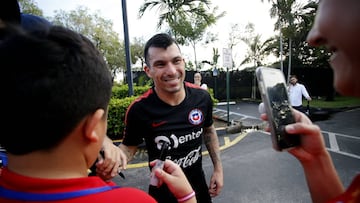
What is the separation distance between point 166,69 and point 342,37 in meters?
1.48

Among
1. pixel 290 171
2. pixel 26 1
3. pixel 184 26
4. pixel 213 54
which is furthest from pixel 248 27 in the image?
pixel 290 171

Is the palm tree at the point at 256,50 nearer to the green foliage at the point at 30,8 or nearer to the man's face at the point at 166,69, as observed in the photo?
the green foliage at the point at 30,8

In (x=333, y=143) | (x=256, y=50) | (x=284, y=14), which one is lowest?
(x=333, y=143)

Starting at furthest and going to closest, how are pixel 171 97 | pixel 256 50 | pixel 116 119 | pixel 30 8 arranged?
pixel 256 50 < pixel 30 8 < pixel 116 119 < pixel 171 97

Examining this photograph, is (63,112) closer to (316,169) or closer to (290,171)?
(316,169)

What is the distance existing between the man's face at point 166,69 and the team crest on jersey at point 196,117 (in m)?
0.22

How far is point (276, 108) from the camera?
1036 mm

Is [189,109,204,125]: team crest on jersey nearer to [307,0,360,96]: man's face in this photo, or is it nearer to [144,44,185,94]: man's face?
[144,44,185,94]: man's face

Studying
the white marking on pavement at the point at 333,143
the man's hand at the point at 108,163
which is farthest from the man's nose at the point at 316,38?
the white marking on pavement at the point at 333,143

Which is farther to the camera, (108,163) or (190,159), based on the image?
(190,159)

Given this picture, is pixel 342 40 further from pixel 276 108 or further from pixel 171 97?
→ pixel 171 97

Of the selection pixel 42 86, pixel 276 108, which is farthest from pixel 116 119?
pixel 42 86

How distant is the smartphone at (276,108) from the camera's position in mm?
999

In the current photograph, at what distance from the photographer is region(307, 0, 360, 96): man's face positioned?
1.88ft
